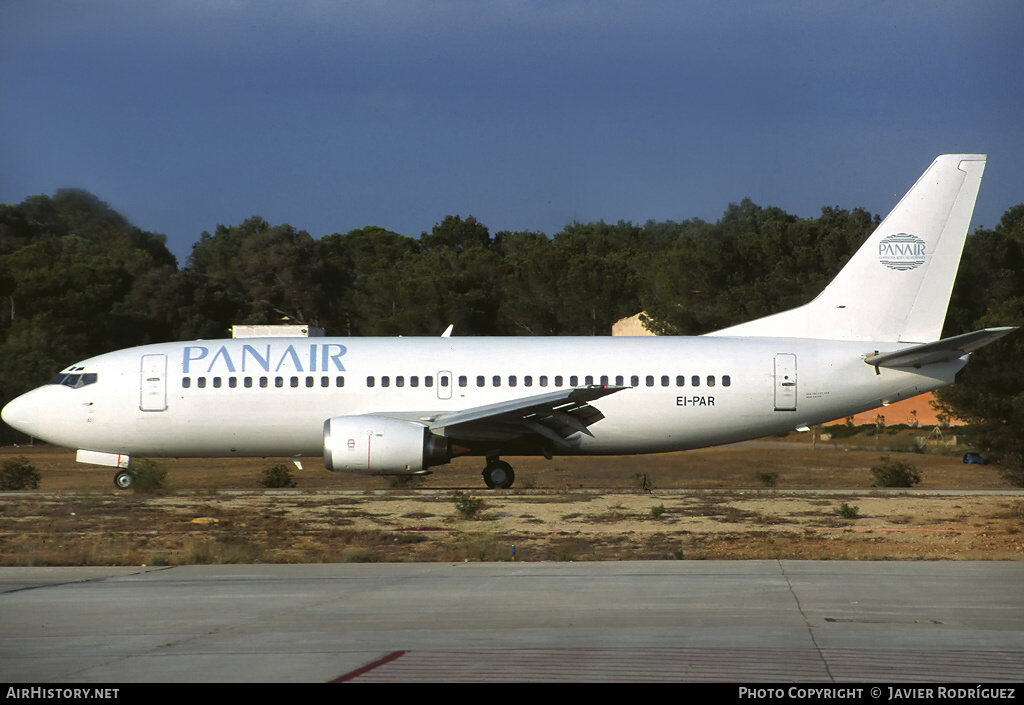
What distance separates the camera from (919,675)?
713 cm

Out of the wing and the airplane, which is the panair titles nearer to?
the airplane

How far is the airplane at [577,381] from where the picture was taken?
23547 mm

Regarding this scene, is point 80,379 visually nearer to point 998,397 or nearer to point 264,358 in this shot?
point 264,358

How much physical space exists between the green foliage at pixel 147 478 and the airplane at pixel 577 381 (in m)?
0.27

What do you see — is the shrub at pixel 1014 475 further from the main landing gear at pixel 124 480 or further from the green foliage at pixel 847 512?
the main landing gear at pixel 124 480

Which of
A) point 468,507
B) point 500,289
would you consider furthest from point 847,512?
point 500,289

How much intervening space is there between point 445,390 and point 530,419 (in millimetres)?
1988

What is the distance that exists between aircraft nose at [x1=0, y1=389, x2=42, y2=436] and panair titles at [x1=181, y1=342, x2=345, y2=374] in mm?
3452

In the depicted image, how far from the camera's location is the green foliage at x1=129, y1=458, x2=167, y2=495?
24.0m

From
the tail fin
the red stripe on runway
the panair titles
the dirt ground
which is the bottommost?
the red stripe on runway

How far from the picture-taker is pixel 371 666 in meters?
7.44

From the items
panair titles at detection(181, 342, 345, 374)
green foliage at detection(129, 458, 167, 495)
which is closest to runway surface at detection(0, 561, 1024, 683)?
panair titles at detection(181, 342, 345, 374)

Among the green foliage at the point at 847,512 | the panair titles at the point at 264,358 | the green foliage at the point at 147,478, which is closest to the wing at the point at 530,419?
the panair titles at the point at 264,358
